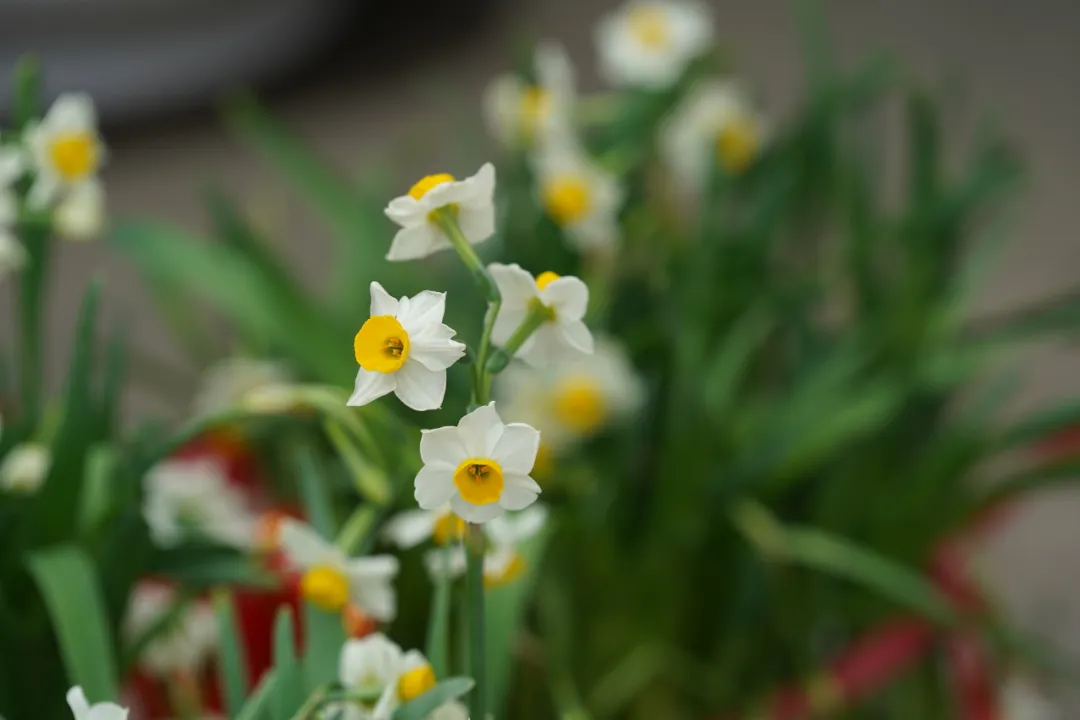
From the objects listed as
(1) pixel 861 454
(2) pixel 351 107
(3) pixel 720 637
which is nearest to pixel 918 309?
(1) pixel 861 454

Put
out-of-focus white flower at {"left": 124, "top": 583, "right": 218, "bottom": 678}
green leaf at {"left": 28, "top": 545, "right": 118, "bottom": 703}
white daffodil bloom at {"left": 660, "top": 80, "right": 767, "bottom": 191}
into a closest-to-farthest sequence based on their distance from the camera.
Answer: green leaf at {"left": 28, "top": 545, "right": 118, "bottom": 703}, out-of-focus white flower at {"left": 124, "top": 583, "right": 218, "bottom": 678}, white daffodil bloom at {"left": 660, "top": 80, "right": 767, "bottom": 191}

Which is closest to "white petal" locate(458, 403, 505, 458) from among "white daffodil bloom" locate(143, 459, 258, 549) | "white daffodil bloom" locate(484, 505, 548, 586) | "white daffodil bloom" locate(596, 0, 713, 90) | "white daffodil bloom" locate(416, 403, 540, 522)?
"white daffodil bloom" locate(416, 403, 540, 522)

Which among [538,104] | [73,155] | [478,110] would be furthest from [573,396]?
[478,110]

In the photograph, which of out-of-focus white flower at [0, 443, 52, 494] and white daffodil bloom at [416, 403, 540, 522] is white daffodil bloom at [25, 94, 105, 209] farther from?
white daffodil bloom at [416, 403, 540, 522]

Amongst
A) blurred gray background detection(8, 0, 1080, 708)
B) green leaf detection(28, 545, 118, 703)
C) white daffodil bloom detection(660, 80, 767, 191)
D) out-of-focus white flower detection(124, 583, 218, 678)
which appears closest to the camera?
green leaf detection(28, 545, 118, 703)

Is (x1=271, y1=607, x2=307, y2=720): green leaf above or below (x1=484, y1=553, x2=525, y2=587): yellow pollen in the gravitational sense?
below

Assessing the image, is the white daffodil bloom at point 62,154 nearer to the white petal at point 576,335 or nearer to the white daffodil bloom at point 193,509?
the white daffodil bloom at point 193,509

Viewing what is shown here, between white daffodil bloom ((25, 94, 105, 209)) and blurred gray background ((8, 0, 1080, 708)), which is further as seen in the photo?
blurred gray background ((8, 0, 1080, 708))

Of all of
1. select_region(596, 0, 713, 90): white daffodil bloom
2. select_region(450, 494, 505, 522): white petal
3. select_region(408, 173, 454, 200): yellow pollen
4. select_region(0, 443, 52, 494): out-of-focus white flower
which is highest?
select_region(596, 0, 713, 90): white daffodil bloom
